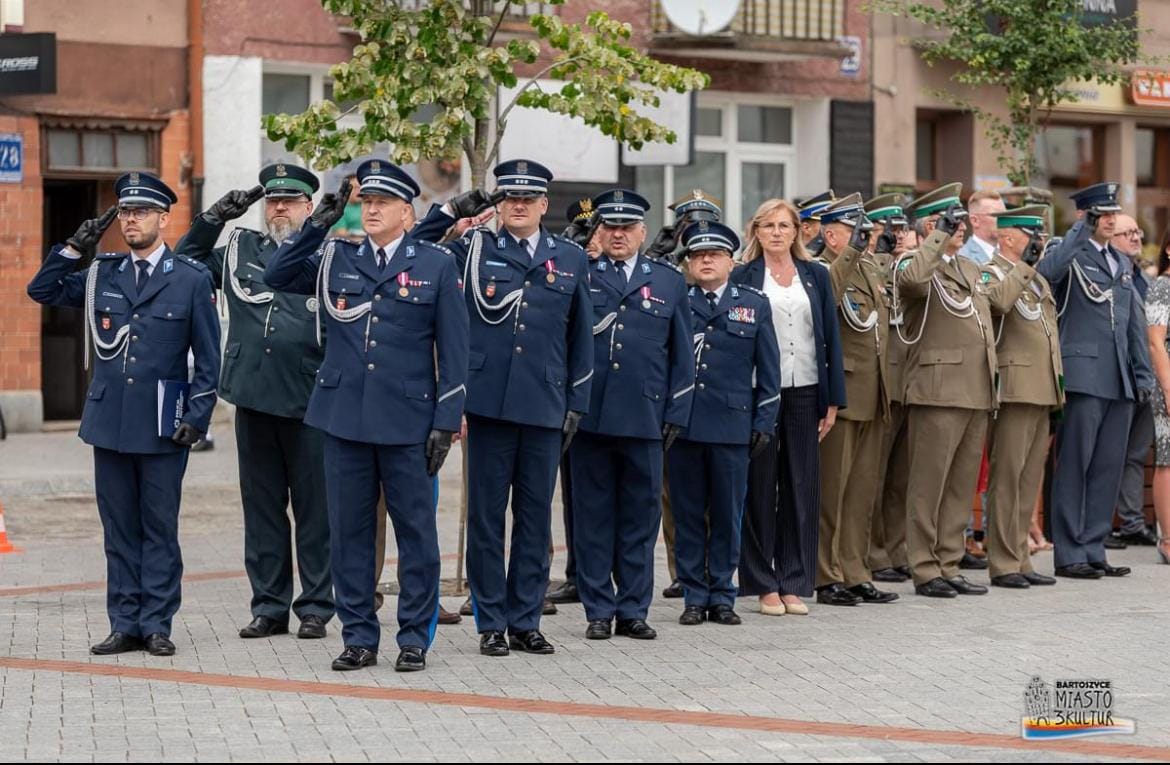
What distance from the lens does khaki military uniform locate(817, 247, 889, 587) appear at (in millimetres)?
11977

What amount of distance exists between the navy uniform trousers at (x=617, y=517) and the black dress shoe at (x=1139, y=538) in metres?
5.38

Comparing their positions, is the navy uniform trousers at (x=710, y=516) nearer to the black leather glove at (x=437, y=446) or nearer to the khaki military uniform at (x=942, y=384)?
the khaki military uniform at (x=942, y=384)

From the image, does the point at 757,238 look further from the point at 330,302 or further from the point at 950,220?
the point at 330,302

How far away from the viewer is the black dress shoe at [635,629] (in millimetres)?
10633

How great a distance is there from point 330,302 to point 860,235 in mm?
3404

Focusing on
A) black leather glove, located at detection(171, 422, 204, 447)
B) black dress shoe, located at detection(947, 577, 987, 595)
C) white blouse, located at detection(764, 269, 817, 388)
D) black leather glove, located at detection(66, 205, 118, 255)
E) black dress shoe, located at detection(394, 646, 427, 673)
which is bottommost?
black dress shoe, located at detection(947, 577, 987, 595)

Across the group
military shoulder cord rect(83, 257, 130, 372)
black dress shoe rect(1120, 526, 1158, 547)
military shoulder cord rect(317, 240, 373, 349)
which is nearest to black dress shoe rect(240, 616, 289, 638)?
military shoulder cord rect(83, 257, 130, 372)

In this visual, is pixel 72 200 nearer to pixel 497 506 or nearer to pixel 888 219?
pixel 888 219

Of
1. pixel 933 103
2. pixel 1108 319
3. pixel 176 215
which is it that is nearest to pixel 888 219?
pixel 1108 319

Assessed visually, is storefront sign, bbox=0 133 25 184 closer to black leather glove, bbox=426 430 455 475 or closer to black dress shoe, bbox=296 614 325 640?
black dress shoe, bbox=296 614 325 640

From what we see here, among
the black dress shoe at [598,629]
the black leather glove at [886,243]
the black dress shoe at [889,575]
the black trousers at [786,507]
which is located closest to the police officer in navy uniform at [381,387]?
the black dress shoe at [598,629]

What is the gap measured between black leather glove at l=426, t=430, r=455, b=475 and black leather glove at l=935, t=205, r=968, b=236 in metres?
3.74

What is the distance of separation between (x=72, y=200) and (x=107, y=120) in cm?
96

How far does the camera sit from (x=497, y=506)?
10.1 meters
